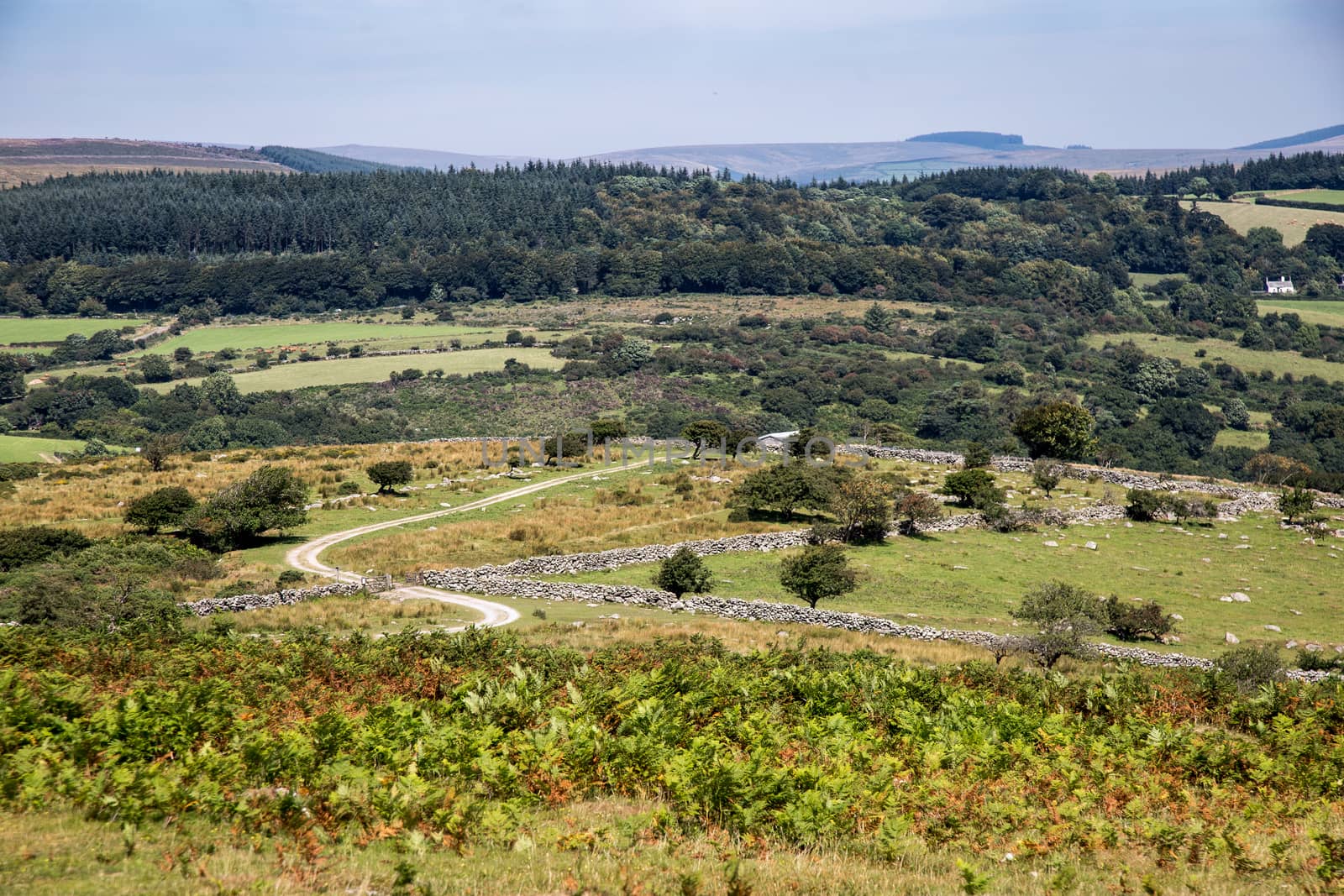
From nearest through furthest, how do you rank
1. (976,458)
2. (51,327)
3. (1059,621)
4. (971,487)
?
(1059,621)
(971,487)
(976,458)
(51,327)

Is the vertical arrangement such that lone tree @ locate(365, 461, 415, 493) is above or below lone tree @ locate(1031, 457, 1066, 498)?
above

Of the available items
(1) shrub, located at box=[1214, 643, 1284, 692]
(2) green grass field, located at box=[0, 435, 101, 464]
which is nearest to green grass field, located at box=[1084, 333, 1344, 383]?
(1) shrub, located at box=[1214, 643, 1284, 692]

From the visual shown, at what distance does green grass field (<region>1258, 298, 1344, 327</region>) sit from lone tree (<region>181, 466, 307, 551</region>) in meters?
172

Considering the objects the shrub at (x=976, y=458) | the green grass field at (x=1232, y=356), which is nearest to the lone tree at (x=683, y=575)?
the shrub at (x=976, y=458)

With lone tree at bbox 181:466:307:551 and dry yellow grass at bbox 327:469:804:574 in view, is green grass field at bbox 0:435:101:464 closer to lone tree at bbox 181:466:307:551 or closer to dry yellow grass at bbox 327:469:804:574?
lone tree at bbox 181:466:307:551

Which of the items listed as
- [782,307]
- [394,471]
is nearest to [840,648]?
[394,471]

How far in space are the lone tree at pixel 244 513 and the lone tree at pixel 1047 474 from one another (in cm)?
4202

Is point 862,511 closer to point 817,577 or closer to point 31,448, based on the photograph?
point 817,577

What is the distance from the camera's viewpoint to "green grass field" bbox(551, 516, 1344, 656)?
36938 millimetres

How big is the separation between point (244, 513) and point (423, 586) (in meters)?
11.3

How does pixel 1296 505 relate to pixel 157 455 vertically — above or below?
below

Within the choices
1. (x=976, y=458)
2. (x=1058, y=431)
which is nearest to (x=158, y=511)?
(x=976, y=458)

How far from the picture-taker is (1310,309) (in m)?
174

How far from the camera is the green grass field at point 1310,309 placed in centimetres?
16412
